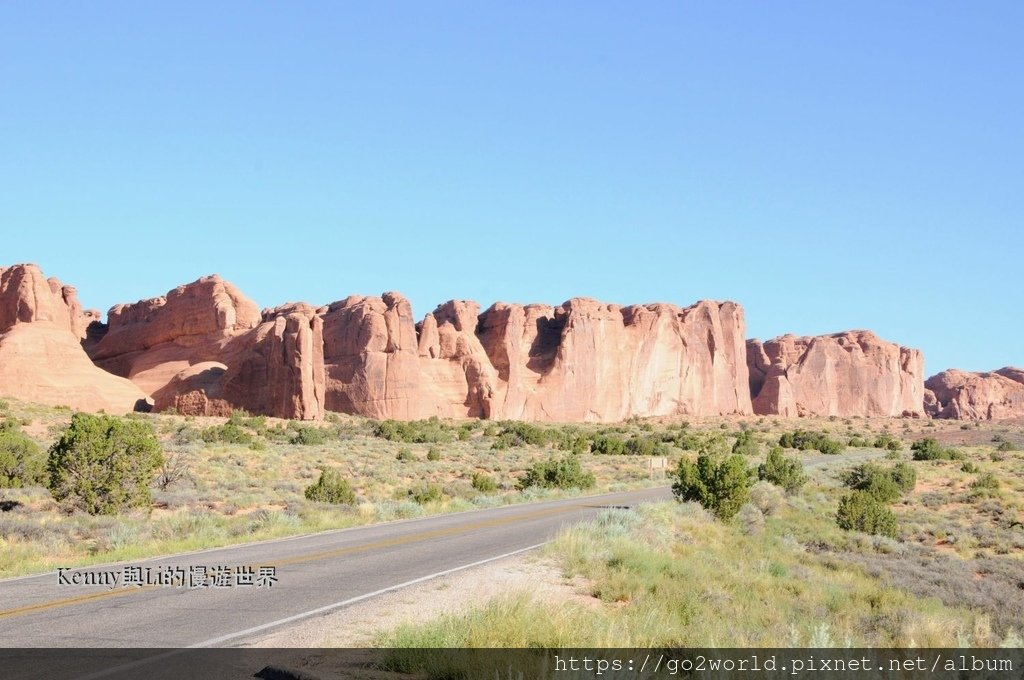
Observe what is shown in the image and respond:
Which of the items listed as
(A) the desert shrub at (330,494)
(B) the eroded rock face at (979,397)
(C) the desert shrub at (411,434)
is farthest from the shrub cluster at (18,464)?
(B) the eroded rock face at (979,397)

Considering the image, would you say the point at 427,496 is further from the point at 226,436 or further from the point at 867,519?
the point at 226,436

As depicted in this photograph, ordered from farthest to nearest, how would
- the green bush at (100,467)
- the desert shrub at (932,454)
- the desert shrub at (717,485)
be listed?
the desert shrub at (932,454) < the desert shrub at (717,485) < the green bush at (100,467)

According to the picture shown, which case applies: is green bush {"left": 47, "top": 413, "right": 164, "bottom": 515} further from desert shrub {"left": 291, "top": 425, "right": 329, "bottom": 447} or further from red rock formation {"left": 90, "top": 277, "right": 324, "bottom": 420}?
red rock formation {"left": 90, "top": 277, "right": 324, "bottom": 420}

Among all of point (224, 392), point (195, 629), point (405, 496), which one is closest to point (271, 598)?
point (195, 629)

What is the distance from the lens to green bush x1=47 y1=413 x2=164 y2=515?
1980 centimetres

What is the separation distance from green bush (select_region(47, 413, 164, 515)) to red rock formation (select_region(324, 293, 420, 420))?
55.0 metres

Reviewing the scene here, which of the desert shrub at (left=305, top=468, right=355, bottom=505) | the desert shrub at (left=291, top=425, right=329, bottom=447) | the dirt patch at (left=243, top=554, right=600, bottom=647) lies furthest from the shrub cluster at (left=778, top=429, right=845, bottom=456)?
the dirt patch at (left=243, top=554, right=600, bottom=647)

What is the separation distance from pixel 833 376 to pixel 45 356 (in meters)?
109

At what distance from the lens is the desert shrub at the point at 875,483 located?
30.3 metres

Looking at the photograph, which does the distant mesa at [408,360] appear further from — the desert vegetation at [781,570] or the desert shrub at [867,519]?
the desert shrub at [867,519]

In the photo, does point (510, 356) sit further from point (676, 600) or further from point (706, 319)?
point (676, 600)

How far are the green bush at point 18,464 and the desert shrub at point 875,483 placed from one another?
85.4 ft

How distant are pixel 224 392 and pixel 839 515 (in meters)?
58.5

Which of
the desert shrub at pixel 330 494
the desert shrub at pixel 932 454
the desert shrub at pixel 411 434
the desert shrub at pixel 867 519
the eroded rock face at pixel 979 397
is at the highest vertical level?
the eroded rock face at pixel 979 397
